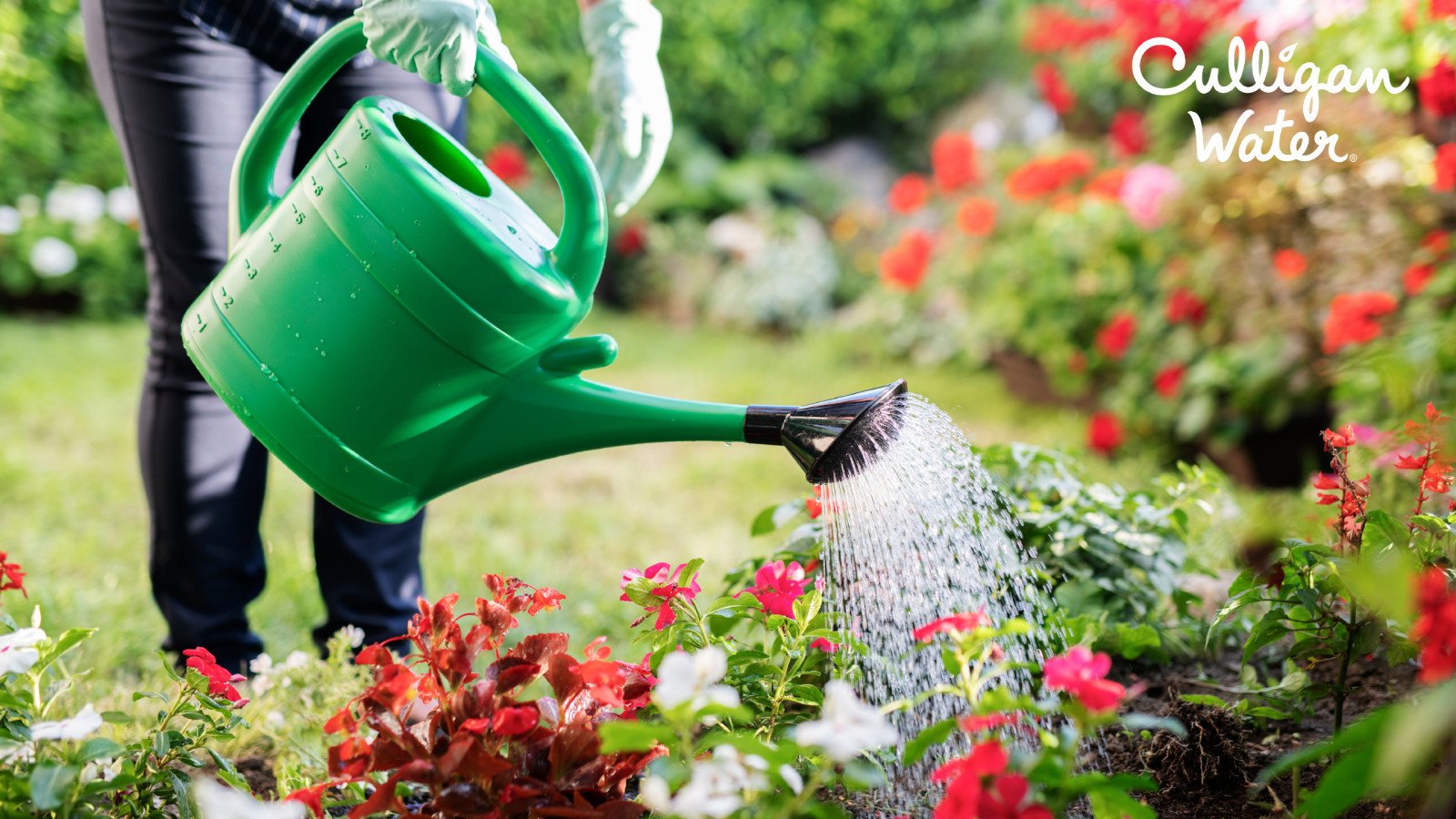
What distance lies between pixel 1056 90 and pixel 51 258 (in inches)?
157

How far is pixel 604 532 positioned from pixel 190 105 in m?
1.36

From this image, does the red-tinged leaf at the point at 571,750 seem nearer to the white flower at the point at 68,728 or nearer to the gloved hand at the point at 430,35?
the white flower at the point at 68,728

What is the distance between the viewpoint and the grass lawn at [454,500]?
1.94m

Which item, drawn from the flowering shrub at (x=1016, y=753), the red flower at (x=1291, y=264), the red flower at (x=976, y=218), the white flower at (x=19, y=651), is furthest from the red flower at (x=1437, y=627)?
the red flower at (x=976, y=218)

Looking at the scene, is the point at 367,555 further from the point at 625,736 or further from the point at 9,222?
the point at 9,222

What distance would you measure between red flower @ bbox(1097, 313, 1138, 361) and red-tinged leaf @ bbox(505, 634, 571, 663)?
2.53 metres

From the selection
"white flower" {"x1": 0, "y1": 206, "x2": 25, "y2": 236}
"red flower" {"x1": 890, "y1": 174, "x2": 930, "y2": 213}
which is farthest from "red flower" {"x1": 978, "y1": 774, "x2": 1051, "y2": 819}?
"white flower" {"x1": 0, "y1": 206, "x2": 25, "y2": 236}

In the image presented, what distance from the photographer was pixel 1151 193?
3197 mm

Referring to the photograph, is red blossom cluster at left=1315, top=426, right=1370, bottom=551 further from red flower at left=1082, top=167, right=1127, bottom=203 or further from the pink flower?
red flower at left=1082, top=167, right=1127, bottom=203

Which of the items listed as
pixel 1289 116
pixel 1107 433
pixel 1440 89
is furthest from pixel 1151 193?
pixel 1440 89

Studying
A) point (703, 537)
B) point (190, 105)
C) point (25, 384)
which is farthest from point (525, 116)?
point (25, 384)

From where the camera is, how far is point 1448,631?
60 centimetres

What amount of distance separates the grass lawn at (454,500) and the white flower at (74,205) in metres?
0.41

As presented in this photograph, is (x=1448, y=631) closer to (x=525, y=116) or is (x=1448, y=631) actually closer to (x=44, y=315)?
(x=525, y=116)
